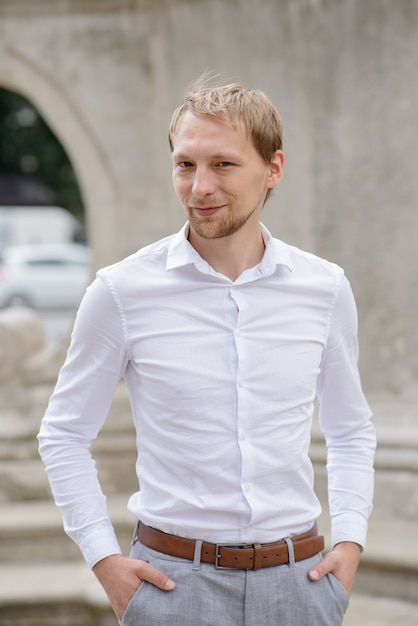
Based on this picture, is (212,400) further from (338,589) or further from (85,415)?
(338,589)

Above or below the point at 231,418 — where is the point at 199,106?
above

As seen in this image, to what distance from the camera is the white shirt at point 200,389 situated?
5.80ft

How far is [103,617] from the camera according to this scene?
3.83 meters

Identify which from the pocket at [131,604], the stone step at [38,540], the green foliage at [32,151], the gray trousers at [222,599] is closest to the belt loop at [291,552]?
the gray trousers at [222,599]

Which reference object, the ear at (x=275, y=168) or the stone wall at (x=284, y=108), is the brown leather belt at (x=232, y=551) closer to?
the ear at (x=275, y=168)

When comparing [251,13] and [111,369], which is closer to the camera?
[111,369]

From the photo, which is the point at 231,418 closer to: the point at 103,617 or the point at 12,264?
the point at 103,617

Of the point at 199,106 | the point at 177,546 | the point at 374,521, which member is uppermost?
the point at 199,106

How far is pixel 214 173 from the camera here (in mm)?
1756

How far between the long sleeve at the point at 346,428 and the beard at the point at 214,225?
0.89 feet

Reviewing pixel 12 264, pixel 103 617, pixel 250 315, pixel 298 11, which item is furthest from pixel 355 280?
pixel 12 264

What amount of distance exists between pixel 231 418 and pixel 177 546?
23 centimetres

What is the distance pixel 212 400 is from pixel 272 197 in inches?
101

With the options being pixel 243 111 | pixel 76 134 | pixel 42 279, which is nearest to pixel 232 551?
pixel 243 111
